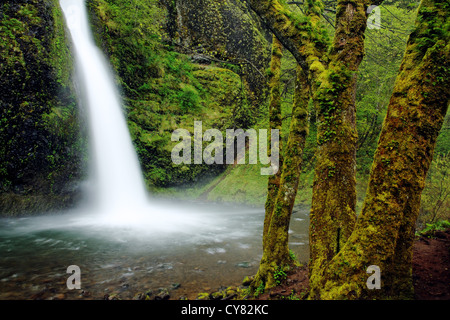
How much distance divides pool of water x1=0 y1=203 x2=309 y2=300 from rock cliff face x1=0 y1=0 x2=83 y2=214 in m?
1.13

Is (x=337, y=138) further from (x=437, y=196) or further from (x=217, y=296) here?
(x=437, y=196)

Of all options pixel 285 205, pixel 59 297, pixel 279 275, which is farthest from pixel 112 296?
pixel 285 205

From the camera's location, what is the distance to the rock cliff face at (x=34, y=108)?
7684 mm

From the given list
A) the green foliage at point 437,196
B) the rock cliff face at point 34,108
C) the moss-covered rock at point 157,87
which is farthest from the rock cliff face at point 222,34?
the green foliage at point 437,196

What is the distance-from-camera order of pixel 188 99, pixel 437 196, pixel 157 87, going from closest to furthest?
1. pixel 437 196
2. pixel 157 87
3. pixel 188 99

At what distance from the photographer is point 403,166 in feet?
6.47

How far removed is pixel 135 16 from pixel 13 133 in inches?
365

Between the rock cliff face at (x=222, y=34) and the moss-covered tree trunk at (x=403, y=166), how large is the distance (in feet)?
42.9

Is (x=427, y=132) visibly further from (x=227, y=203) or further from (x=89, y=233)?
(x=227, y=203)

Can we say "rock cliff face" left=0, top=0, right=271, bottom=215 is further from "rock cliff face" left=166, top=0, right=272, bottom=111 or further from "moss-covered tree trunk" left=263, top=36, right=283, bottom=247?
"moss-covered tree trunk" left=263, top=36, right=283, bottom=247

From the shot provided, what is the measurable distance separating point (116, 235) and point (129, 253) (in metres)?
1.90

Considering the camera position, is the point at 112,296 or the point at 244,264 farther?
the point at 244,264
